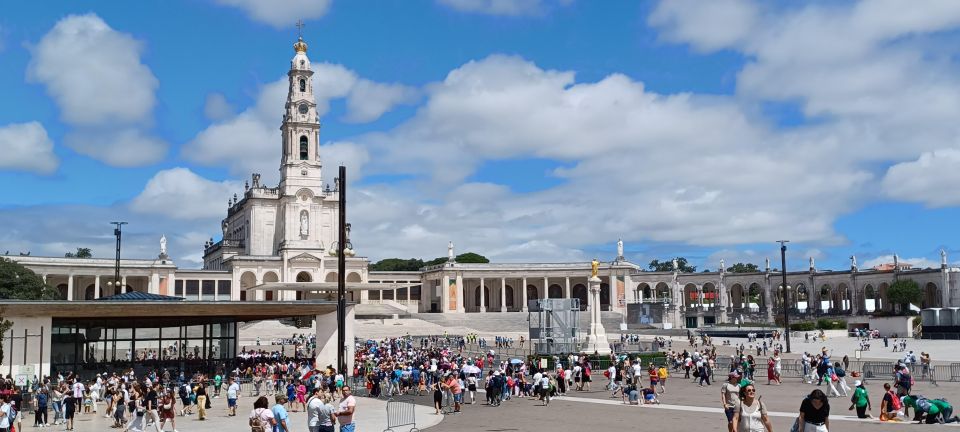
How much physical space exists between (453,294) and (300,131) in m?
26.8

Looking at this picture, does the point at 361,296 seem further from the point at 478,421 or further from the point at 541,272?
the point at 478,421

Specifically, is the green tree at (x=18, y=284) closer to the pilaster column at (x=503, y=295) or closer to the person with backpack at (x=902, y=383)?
the pilaster column at (x=503, y=295)

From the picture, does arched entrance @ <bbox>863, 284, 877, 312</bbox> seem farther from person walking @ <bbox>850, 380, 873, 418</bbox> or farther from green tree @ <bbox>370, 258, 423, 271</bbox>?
person walking @ <bbox>850, 380, 873, 418</bbox>

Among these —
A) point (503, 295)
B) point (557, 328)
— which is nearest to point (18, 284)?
point (557, 328)

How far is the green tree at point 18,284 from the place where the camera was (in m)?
66.6

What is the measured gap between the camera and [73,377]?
30.3 metres

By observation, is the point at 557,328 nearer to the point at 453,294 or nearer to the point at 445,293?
the point at 445,293

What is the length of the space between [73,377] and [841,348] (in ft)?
166

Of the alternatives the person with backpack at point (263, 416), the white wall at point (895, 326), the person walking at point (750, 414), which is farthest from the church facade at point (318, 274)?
the person walking at point (750, 414)

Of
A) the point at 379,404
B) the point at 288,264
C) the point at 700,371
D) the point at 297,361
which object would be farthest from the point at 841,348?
the point at 288,264

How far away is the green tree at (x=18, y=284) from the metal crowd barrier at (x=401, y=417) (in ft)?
165

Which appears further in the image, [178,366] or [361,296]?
[361,296]

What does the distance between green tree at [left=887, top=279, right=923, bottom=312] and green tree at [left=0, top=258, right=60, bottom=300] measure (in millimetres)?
89130

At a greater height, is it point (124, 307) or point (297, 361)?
point (124, 307)
